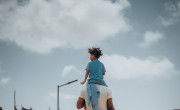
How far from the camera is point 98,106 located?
5270 mm

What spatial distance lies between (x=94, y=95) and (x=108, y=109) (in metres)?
0.50

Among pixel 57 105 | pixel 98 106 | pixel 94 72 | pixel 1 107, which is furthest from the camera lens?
pixel 1 107

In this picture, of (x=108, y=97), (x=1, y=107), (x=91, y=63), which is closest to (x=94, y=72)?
(x=91, y=63)

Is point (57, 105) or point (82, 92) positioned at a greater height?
point (57, 105)

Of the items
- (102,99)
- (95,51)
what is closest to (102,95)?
(102,99)

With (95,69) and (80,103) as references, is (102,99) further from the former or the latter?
(95,69)

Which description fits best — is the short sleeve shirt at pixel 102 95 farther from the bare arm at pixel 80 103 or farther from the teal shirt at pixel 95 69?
the teal shirt at pixel 95 69

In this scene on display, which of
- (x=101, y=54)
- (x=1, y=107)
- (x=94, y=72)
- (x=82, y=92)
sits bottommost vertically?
(x=82, y=92)

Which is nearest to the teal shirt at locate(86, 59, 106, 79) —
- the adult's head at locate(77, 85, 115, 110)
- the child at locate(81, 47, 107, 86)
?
the child at locate(81, 47, 107, 86)

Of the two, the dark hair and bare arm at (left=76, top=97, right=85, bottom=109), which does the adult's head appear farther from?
the dark hair

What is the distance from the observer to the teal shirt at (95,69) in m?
5.65

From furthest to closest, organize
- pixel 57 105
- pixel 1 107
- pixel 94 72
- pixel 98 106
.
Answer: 1. pixel 1 107
2. pixel 57 105
3. pixel 94 72
4. pixel 98 106

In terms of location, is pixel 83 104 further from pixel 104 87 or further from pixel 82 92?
pixel 104 87

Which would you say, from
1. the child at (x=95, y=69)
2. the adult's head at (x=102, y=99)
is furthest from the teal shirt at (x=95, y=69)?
the adult's head at (x=102, y=99)
